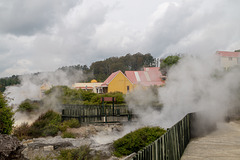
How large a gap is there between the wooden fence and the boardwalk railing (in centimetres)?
828

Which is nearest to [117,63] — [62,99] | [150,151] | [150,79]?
[150,79]

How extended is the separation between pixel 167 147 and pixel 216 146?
3.02 m

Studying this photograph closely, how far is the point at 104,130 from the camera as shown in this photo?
12398 mm

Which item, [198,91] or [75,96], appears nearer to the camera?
[198,91]

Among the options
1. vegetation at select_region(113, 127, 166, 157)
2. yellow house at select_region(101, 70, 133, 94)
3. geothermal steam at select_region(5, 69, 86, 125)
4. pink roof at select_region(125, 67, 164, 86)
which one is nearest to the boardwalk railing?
vegetation at select_region(113, 127, 166, 157)

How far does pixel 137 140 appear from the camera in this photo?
6.96 meters

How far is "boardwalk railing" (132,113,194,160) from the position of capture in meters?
3.30

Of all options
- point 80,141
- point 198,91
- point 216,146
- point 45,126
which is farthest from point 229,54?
point 45,126

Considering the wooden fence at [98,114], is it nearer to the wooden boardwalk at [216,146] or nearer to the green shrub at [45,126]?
the green shrub at [45,126]

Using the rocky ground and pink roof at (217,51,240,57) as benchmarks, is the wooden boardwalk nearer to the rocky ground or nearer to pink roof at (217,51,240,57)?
the rocky ground

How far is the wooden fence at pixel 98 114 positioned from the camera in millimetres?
13656

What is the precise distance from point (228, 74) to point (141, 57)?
49197 millimetres

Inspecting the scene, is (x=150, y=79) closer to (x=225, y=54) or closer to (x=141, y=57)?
(x=225, y=54)

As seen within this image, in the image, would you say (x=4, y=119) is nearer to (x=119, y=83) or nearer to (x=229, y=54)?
(x=229, y=54)
